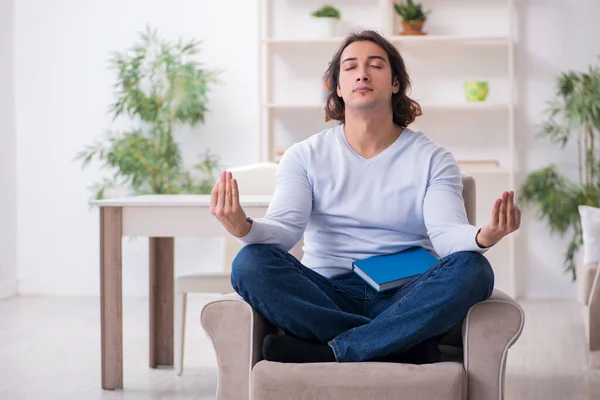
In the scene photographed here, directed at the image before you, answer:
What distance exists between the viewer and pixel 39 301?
5.52 metres

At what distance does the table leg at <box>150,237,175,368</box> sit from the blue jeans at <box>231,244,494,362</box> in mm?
1422

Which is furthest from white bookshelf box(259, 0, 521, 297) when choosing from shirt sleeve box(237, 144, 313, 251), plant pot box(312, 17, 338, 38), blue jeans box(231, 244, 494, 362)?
blue jeans box(231, 244, 494, 362)

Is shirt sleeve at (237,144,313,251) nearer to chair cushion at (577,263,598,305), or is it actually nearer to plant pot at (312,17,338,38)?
chair cushion at (577,263,598,305)

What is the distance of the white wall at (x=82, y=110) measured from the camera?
562cm

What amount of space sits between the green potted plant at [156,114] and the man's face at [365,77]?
9.13 feet

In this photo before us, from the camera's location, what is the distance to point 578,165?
5.34m

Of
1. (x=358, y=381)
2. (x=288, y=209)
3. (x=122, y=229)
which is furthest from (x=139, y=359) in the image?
(x=358, y=381)

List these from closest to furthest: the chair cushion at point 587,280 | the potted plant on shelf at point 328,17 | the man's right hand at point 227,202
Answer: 1. the man's right hand at point 227,202
2. the chair cushion at point 587,280
3. the potted plant on shelf at point 328,17

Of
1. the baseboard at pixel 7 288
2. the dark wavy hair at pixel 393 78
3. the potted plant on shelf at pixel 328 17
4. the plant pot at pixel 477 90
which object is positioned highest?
the potted plant on shelf at pixel 328 17

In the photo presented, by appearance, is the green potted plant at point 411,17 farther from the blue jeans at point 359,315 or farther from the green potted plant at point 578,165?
the blue jeans at point 359,315

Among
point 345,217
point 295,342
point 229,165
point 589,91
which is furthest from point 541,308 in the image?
point 295,342

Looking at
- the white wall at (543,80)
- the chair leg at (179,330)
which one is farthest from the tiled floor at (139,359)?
the white wall at (543,80)

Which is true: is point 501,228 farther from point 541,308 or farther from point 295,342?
point 541,308

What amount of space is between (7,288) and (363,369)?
422 centimetres
